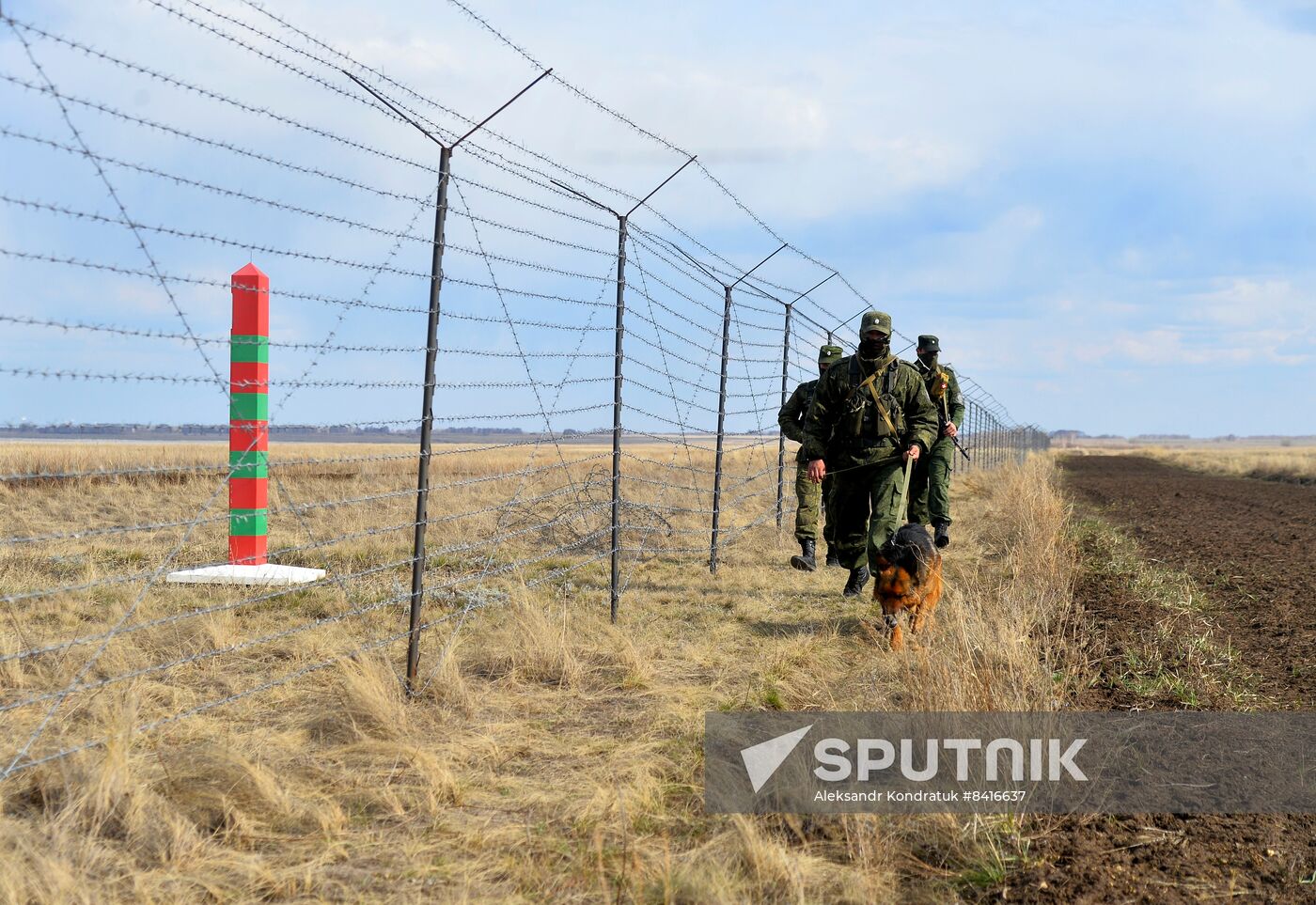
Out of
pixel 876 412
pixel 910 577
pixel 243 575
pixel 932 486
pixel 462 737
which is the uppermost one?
pixel 876 412

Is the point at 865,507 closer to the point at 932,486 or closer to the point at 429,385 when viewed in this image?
the point at 932,486

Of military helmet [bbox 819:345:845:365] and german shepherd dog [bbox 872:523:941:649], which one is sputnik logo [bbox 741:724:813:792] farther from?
military helmet [bbox 819:345:845:365]

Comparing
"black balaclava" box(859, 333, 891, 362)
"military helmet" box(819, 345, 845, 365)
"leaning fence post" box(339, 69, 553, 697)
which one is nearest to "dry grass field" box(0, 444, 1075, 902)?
"leaning fence post" box(339, 69, 553, 697)

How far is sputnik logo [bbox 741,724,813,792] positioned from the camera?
3.80 metres

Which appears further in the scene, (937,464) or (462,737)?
(937,464)

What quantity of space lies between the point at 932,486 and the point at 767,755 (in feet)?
→ 16.0

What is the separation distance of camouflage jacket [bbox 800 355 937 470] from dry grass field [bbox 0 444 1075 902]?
106cm

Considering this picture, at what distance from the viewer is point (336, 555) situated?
955 cm

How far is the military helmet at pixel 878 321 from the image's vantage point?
664cm

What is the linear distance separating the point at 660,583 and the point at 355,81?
497 cm

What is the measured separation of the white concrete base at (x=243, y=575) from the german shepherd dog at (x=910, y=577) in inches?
155

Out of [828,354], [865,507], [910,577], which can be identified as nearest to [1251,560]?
[828,354]

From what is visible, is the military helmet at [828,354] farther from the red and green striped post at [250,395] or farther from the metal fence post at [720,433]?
the red and green striped post at [250,395]

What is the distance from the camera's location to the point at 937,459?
28.1ft
